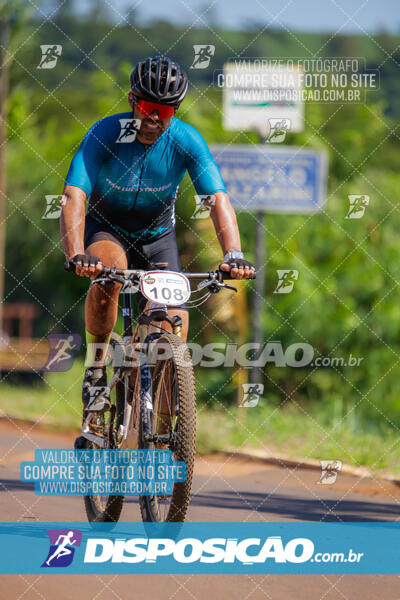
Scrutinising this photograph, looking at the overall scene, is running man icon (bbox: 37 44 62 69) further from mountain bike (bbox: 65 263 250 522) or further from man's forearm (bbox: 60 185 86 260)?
mountain bike (bbox: 65 263 250 522)

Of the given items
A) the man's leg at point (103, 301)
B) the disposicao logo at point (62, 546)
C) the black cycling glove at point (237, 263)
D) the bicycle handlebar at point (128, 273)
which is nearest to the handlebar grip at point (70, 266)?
the bicycle handlebar at point (128, 273)

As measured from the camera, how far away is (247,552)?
4.44m

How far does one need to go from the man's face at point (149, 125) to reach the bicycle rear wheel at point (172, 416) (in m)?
1.13

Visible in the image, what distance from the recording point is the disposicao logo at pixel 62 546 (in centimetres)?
416

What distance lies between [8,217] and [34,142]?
223 cm

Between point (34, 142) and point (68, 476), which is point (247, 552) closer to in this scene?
point (68, 476)

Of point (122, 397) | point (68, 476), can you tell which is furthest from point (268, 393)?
point (122, 397)

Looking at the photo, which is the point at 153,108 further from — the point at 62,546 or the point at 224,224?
the point at 62,546

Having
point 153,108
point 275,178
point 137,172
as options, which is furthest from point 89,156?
point 275,178

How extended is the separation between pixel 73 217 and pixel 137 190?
16.7 inches

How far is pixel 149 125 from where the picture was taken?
16.0 ft

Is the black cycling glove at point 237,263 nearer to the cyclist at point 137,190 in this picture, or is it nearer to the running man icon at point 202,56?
the cyclist at point 137,190

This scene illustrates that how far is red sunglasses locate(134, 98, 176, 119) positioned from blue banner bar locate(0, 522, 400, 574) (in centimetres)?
212

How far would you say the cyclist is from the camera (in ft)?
15.8
